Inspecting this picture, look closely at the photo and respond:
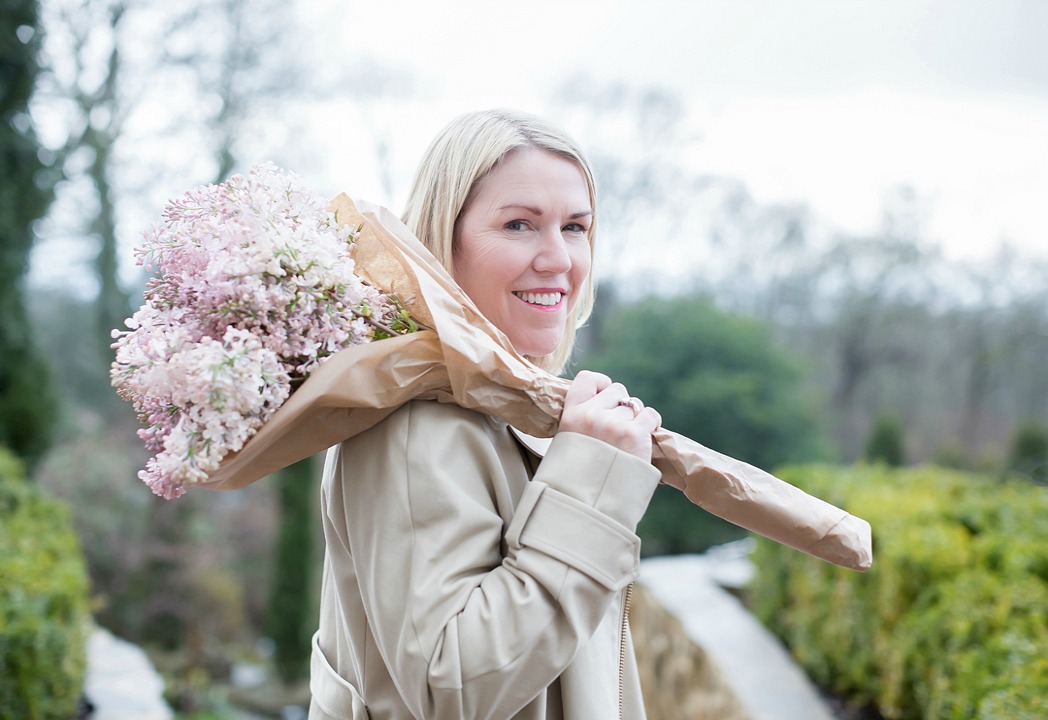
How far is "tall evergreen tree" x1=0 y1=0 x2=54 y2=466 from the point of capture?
8.06 metres

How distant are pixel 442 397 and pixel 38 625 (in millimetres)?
2987

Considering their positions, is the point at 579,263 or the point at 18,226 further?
the point at 18,226

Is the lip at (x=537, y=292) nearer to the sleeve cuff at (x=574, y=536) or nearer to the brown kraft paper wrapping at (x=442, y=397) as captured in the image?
the brown kraft paper wrapping at (x=442, y=397)

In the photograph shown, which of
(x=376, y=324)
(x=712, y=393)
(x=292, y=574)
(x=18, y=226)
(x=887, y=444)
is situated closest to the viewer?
(x=376, y=324)

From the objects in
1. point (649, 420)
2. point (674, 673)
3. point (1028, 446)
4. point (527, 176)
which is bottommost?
point (1028, 446)

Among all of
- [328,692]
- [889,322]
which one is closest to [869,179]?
[889,322]

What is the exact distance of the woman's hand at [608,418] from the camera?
3.64ft

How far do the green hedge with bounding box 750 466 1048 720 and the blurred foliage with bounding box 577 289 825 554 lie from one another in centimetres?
522

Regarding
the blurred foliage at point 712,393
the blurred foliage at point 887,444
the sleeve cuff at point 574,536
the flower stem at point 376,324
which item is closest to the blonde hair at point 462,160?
the flower stem at point 376,324

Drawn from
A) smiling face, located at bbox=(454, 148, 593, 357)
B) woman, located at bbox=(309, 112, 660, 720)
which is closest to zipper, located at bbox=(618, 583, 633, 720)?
woman, located at bbox=(309, 112, 660, 720)

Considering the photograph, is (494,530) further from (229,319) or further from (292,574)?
(292,574)

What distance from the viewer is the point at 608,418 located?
1118 mm

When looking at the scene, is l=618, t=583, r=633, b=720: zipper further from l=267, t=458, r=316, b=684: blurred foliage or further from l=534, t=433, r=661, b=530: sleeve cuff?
l=267, t=458, r=316, b=684: blurred foliage

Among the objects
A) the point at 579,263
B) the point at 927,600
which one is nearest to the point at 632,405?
the point at 579,263
